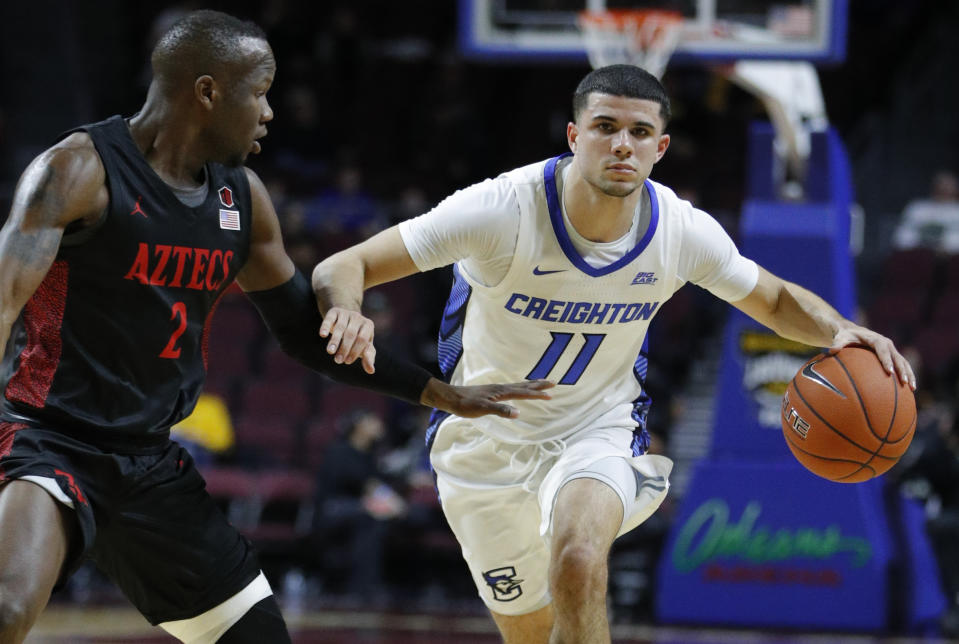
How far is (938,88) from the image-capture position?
14969 millimetres

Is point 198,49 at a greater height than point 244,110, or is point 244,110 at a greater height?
point 198,49

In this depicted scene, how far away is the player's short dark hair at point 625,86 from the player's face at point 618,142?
0.06ft

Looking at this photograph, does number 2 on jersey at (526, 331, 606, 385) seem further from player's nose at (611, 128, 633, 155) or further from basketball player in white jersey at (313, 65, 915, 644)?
player's nose at (611, 128, 633, 155)

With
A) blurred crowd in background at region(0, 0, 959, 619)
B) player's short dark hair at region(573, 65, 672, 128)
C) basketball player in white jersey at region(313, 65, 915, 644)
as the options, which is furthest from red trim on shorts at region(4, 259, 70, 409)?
blurred crowd in background at region(0, 0, 959, 619)

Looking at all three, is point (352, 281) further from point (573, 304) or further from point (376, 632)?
point (376, 632)

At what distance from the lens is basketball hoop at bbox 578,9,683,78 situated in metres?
8.45

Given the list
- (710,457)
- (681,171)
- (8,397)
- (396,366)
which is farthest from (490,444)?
(681,171)

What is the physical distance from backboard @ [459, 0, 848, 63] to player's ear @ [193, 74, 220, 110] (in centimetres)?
511

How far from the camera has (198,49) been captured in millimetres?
3695

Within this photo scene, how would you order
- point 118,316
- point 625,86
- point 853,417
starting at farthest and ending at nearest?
point 853,417, point 625,86, point 118,316

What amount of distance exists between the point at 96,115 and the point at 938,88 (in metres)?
9.27

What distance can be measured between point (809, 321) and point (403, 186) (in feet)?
32.0

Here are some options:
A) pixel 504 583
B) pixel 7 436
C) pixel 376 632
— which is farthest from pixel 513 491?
pixel 376 632

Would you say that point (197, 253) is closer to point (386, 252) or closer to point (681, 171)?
point (386, 252)
